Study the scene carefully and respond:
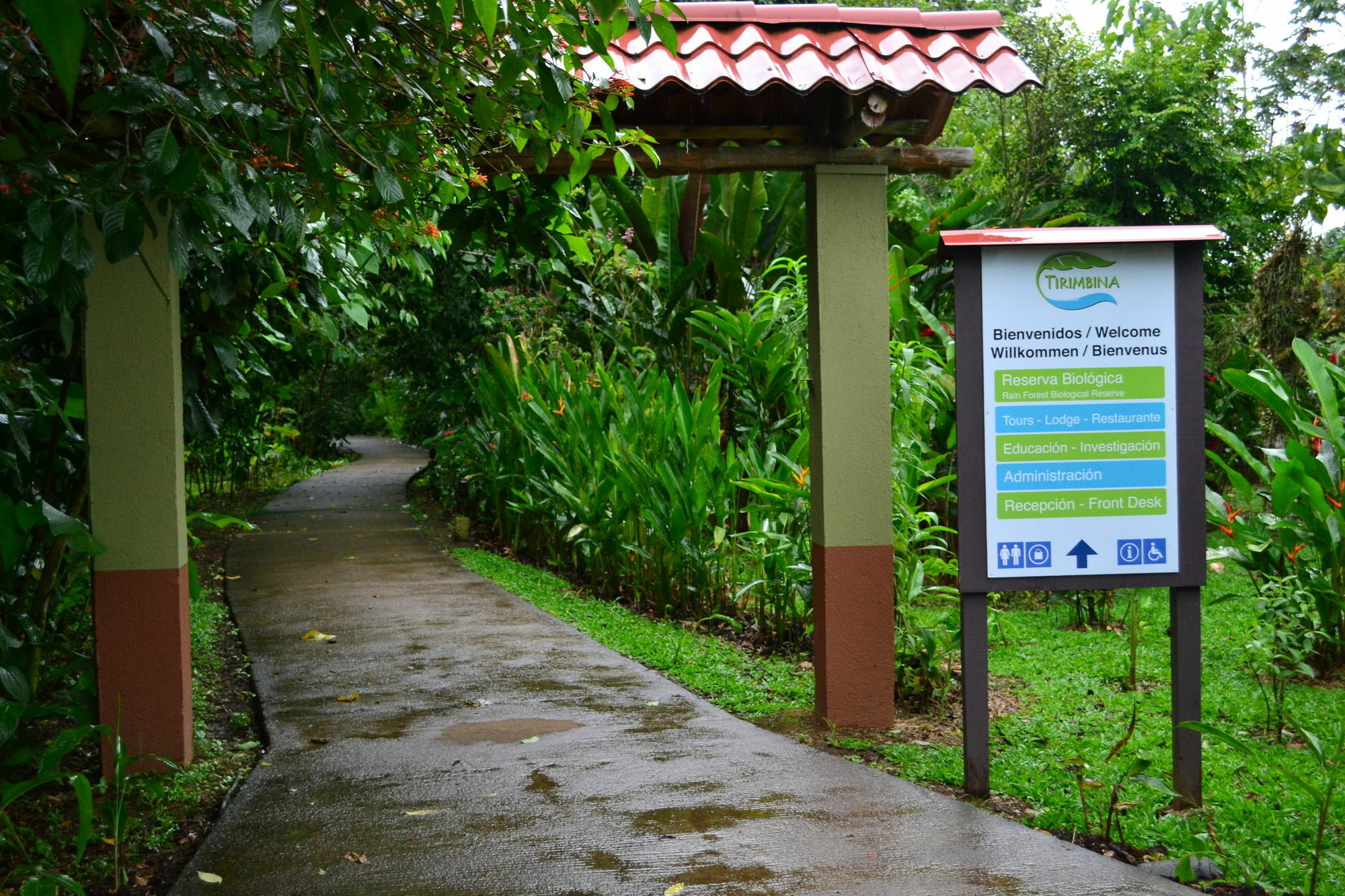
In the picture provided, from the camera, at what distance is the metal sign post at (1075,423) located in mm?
4027

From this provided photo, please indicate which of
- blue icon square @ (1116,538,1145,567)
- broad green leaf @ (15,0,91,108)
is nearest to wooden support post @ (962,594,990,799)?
blue icon square @ (1116,538,1145,567)

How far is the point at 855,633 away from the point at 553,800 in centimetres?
151

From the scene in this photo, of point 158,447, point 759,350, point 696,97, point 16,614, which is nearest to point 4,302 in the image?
point 158,447

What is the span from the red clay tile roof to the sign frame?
858 millimetres

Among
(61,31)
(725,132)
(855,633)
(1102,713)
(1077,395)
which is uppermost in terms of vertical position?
(725,132)

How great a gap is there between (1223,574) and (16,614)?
301 inches

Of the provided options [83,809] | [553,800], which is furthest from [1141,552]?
[83,809]

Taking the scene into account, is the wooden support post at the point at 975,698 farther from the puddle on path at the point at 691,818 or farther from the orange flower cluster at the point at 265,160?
the orange flower cluster at the point at 265,160

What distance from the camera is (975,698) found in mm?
4098

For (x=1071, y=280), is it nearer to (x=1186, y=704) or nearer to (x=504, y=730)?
(x=1186, y=704)

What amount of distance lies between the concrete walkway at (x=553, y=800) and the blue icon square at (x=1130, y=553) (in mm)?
987

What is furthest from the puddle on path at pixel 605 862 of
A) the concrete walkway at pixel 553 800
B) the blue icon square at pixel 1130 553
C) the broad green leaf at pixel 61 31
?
the broad green leaf at pixel 61 31

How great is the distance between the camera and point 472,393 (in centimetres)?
1179

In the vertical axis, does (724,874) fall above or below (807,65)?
below
